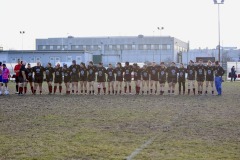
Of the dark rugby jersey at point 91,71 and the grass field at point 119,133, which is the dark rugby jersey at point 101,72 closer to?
the dark rugby jersey at point 91,71

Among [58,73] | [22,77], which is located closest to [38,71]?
[22,77]

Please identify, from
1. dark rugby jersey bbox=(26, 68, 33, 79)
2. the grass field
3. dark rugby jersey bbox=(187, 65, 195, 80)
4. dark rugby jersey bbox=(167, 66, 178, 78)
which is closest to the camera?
the grass field

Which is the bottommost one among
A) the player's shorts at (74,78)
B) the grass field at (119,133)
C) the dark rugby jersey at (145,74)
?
the grass field at (119,133)

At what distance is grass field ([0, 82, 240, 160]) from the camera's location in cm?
813

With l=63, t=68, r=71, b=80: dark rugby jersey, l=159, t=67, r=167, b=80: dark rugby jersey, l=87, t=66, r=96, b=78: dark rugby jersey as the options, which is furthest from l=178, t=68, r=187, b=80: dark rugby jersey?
l=63, t=68, r=71, b=80: dark rugby jersey

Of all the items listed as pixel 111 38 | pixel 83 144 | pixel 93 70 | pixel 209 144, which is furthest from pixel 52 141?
pixel 111 38

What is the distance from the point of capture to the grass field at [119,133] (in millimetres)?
8133

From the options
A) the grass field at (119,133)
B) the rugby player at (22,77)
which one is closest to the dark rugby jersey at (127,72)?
the rugby player at (22,77)

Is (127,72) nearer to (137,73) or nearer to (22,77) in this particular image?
(137,73)

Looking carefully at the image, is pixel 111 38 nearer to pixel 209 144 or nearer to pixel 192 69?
pixel 192 69

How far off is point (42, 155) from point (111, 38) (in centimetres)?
8610

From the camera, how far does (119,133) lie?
415 inches

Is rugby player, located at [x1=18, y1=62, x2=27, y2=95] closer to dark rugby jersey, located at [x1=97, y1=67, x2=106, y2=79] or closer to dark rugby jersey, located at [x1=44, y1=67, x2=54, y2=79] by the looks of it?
dark rugby jersey, located at [x1=44, y1=67, x2=54, y2=79]

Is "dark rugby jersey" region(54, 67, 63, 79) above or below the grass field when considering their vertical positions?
above
